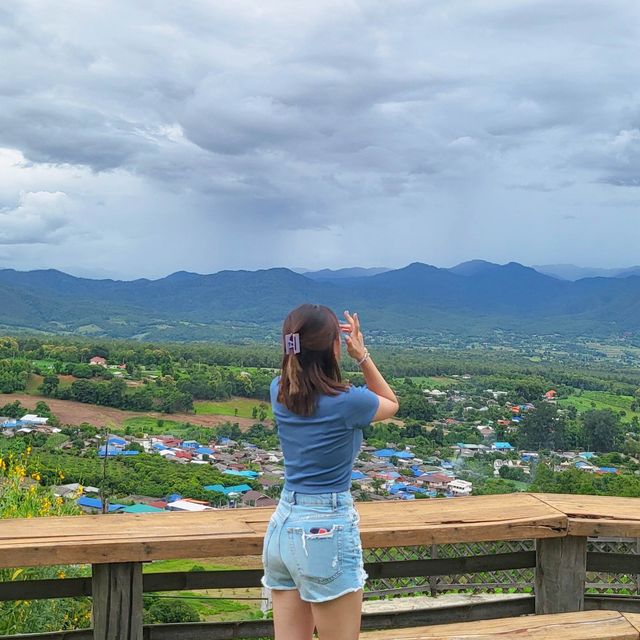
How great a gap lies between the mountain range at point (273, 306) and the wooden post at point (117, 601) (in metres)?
53.9

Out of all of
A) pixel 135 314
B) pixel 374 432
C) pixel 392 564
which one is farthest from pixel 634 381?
pixel 135 314

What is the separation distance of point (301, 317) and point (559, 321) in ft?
381

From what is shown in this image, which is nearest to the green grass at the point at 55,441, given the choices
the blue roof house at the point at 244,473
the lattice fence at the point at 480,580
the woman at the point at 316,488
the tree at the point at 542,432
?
the blue roof house at the point at 244,473

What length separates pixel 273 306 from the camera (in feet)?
306

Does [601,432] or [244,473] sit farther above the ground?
[244,473]

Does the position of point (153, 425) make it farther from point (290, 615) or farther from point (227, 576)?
point (290, 615)

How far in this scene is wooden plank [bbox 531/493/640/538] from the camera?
1.84 m

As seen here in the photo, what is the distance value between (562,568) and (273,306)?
301 feet

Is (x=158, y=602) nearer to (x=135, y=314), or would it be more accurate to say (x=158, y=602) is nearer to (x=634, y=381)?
(x=634, y=381)

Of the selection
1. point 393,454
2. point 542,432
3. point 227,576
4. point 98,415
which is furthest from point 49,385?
point 227,576

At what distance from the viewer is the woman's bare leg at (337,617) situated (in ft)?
4.95

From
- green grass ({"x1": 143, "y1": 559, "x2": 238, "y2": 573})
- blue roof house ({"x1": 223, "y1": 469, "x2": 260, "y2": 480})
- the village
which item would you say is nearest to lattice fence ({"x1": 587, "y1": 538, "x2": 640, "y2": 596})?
green grass ({"x1": 143, "y1": 559, "x2": 238, "y2": 573})

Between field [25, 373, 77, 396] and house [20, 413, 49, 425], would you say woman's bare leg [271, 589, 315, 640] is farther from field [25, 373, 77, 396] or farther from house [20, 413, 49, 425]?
field [25, 373, 77, 396]

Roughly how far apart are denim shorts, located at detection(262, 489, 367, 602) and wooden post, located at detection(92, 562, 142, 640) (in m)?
0.30
